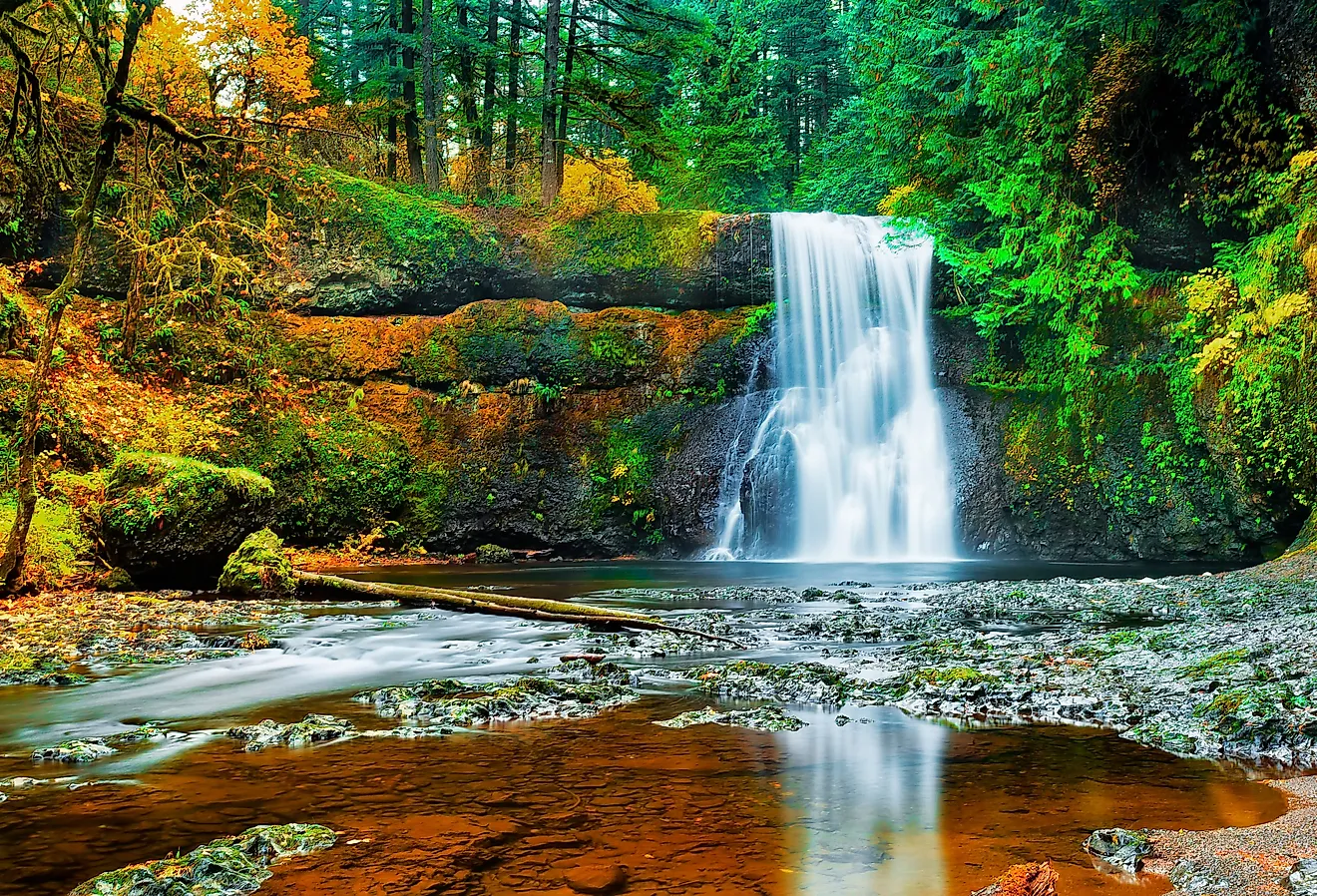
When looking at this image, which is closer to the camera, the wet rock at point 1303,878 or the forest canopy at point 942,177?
the wet rock at point 1303,878

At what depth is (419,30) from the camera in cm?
2288

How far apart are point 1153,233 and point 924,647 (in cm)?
1324

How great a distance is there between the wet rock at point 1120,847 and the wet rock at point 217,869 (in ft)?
7.16

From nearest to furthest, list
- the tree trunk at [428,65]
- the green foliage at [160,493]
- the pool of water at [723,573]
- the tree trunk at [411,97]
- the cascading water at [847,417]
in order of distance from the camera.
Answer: the green foliage at [160,493], the pool of water at [723,573], the cascading water at [847,417], the tree trunk at [428,65], the tree trunk at [411,97]

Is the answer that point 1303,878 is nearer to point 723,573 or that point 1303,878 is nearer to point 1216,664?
point 1216,664

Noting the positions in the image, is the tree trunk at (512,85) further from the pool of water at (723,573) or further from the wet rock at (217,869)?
the wet rock at (217,869)

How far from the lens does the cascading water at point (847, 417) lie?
1767 centimetres

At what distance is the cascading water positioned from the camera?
17672 millimetres

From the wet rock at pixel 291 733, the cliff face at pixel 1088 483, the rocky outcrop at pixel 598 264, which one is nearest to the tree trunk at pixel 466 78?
the rocky outcrop at pixel 598 264

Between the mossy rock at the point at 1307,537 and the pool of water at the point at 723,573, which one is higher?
the mossy rock at the point at 1307,537

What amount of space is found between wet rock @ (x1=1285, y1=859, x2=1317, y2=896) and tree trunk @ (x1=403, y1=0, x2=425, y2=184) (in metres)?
22.3

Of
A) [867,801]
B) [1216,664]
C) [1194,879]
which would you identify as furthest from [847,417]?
[1194,879]

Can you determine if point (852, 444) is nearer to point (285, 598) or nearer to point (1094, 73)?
point (1094, 73)

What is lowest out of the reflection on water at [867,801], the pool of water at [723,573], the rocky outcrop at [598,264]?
the pool of water at [723,573]
